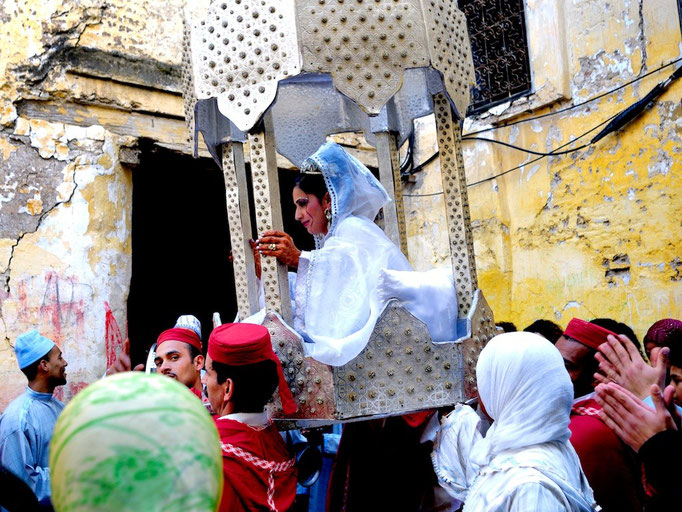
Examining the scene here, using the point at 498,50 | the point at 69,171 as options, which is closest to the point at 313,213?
the point at 69,171

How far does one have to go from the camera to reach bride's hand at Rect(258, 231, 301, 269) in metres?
3.40

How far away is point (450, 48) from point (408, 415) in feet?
6.09

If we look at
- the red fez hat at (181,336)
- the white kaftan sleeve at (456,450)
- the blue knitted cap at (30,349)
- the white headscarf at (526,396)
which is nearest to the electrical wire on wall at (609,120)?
the red fez hat at (181,336)

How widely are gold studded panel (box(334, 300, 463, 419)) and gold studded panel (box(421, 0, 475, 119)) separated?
119 cm

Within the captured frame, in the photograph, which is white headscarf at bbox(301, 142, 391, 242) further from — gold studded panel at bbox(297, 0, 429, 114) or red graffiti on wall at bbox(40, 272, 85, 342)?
red graffiti on wall at bbox(40, 272, 85, 342)

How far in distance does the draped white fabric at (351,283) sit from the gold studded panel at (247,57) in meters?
0.51

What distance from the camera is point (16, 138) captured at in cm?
562

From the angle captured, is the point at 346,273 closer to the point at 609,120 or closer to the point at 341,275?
the point at 341,275

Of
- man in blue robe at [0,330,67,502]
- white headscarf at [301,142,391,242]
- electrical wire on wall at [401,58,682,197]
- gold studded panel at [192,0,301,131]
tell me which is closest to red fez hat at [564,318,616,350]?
white headscarf at [301,142,391,242]

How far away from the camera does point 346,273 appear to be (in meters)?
3.46

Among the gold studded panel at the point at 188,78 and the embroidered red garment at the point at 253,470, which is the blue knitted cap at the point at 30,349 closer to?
the gold studded panel at the point at 188,78

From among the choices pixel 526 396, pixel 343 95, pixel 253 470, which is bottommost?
pixel 253 470

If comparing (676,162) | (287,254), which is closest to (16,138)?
(287,254)

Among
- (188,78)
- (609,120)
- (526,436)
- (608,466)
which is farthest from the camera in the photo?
(609,120)
